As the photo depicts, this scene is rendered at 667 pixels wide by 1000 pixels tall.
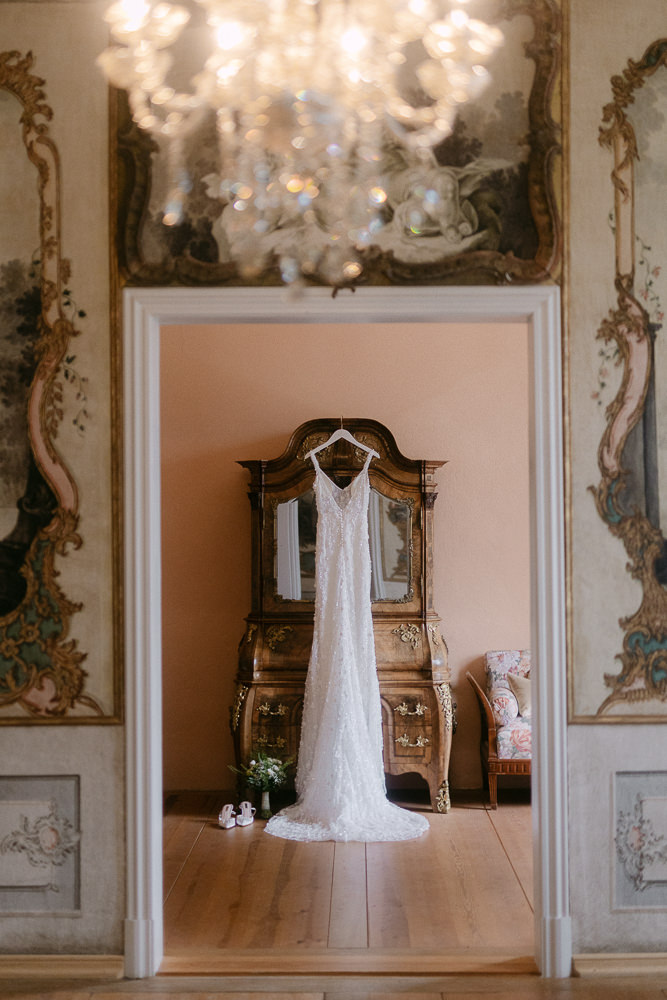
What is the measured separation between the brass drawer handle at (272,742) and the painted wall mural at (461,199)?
11.0 ft

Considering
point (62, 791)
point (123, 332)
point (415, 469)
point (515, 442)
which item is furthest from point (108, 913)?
point (515, 442)

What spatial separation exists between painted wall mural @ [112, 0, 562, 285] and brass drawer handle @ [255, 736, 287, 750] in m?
3.36

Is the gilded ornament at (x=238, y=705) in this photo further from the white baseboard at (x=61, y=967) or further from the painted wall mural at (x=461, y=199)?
the painted wall mural at (x=461, y=199)

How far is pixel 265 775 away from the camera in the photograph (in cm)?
587

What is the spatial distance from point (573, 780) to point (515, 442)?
3444 mm

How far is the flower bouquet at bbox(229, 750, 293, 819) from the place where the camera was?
586cm

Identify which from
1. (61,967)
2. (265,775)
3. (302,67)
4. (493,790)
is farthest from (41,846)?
(493,790)

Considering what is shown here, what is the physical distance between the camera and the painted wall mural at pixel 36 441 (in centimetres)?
364

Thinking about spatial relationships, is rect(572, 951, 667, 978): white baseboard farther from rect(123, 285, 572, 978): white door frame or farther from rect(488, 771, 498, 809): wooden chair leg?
rect(488, 771, 498, 809): wooden chair leg

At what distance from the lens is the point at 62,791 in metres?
3.64

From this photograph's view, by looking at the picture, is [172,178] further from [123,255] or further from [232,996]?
[232,996]

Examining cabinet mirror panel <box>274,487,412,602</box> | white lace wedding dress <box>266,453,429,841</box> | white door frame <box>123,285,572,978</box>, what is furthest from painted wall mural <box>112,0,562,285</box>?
cabinet mirror panel <box>274,487,412,602</box>

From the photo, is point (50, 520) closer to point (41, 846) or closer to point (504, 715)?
point (41, 846)

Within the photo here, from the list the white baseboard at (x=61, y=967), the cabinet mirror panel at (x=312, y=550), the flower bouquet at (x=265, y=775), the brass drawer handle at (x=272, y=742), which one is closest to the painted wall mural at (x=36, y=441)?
the white baseboard at (x=61, y=967)
